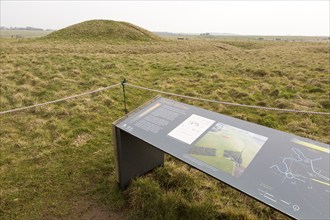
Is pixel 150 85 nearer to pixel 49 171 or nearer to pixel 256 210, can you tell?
pixel 49 171

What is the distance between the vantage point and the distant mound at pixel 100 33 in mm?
34344

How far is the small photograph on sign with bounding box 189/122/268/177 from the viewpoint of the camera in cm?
292

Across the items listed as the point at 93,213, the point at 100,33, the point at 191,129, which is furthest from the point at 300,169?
the point at 100,33

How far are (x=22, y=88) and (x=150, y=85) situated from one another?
5.31m

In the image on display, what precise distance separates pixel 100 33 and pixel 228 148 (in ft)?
→ 120

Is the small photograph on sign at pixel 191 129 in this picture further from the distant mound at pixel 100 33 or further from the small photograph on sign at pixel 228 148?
the distant mound at pixel 100 33

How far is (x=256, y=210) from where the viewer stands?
401cm

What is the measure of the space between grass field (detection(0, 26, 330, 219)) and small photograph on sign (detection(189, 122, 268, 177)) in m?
1.23

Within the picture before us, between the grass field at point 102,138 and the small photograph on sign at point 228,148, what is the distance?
48.4 inches

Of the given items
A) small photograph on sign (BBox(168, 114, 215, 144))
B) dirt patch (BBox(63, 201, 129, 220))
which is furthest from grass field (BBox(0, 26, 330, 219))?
small photograph on sign (BBox(168, 114, 215, 144))

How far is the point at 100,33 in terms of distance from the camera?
119ft

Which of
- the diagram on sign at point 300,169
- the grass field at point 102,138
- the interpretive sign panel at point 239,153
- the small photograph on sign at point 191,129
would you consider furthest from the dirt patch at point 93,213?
the diagram on sign at point 300,169

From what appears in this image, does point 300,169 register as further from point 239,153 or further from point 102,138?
point 102,138

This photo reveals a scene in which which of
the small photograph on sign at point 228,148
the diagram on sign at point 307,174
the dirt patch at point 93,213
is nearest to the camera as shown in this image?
the diagram on sign at point 307,174
